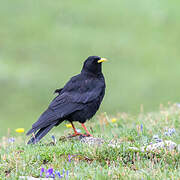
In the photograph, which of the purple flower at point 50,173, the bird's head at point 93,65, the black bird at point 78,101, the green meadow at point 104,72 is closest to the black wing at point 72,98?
the black bird at point 78,101

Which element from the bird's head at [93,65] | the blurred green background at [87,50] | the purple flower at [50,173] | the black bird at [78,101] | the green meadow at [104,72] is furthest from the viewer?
the blurred green background at [87,50]

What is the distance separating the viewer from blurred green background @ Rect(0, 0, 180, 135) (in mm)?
18000

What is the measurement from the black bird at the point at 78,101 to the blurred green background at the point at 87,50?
716 cm

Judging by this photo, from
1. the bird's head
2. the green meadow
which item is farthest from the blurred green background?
the bird's head

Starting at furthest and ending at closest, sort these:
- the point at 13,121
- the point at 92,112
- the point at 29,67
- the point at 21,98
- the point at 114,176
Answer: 1. the point at 29,67
2. the point at 21,98
3. the point at 13,121
4. the point at 92,112
5. the point at 114,176

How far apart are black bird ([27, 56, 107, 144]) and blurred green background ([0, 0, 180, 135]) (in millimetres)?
7164

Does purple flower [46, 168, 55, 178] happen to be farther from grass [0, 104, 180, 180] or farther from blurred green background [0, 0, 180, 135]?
blurred green background [0, 0, 180, 135]

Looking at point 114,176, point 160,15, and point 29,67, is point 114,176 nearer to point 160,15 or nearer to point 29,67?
point 29,67

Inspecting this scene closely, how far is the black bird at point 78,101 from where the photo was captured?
709 centimetres

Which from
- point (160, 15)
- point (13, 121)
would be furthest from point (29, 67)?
point (160, 15)

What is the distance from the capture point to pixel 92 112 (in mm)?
7680

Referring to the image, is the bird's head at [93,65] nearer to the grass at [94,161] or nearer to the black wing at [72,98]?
the black wing at [72,98]

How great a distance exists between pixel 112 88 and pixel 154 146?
1397 centimetres

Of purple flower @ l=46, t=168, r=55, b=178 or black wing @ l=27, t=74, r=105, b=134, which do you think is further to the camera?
black wing @ l=27, t=74, r=105, b=134
